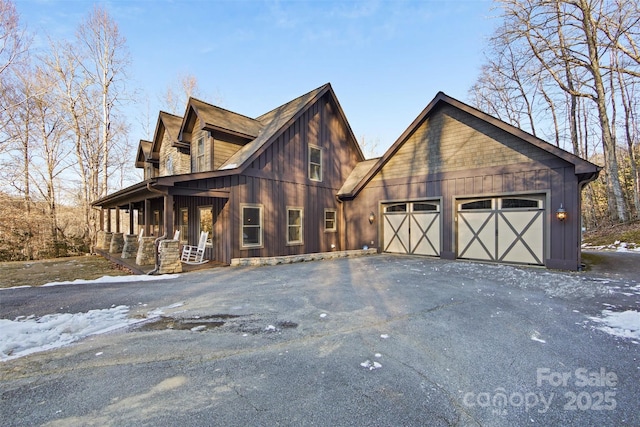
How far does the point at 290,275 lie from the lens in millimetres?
7215

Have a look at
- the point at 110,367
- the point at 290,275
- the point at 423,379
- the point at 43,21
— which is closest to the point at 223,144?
the point at 290,275

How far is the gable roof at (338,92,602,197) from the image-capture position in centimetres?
718

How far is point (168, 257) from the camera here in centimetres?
751

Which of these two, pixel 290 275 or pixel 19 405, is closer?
pixel 19 405

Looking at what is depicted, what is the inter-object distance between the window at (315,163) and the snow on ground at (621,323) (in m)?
9.31

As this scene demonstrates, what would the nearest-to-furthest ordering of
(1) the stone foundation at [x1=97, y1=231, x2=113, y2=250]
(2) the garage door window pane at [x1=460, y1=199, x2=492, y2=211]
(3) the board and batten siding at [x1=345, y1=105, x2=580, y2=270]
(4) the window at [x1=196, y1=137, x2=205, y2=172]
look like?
(3) the board and batten siding at [x1=345, y1=105, x2=580, y2=270] → (2) the garage door window pane at [x1=460, y1=199, x2=492, y2=211] → (4) the window at [x1=196, y1=137, x2=205, y2=172] → (1) the stone foundation at [x1=97, y1=231, x2=113, y2=250]

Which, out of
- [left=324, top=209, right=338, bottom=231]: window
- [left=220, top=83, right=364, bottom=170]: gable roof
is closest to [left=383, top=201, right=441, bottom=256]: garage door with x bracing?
[left=324, top=209, right=338, bottom=231]: window

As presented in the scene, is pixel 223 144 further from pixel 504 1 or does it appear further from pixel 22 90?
pixel 504 1

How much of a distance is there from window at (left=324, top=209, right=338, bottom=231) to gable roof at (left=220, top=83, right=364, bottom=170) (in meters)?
3.91

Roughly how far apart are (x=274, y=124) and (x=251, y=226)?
14.6ft

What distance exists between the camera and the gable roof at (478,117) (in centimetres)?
718

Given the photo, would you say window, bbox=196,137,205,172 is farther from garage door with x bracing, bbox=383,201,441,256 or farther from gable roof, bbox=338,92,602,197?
garage door with x bracing, bbox=383,201,441,256

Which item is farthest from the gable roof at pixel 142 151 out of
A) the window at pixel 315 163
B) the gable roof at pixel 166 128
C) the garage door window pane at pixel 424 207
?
the garage door window pane at pixel 424 207

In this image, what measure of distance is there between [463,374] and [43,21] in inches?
858
